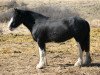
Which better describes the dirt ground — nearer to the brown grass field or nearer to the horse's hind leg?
the brown grass field

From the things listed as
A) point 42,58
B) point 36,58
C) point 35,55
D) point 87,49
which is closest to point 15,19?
point 42,58

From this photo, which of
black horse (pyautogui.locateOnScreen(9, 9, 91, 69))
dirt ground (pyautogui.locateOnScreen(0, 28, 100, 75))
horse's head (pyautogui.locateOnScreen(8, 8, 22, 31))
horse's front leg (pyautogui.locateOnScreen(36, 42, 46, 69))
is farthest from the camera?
horse's head (pyautogui.locateOnScreen(8, 8, 22, 31))

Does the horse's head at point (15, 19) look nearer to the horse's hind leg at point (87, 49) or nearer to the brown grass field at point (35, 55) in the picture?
the brown grass field at point (35, 55)

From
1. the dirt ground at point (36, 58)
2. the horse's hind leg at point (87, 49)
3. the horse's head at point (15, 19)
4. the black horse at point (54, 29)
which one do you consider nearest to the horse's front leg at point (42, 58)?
the black horse at point (54, 29)

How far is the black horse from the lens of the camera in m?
11.2

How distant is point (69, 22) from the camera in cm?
1123

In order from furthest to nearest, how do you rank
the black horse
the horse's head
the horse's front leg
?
1. the horse's head
2. the horse's front leg
3. the black horse

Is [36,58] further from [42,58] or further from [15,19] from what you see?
[15,19]

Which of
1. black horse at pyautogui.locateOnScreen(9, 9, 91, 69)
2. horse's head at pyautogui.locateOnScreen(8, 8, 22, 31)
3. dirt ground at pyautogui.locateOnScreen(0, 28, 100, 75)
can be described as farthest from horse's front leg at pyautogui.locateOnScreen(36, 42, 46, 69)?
horse's head at pyautogui.locateOnScreen(8, 8, 22, 31)

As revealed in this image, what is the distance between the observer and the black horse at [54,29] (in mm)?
11203

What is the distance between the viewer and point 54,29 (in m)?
Answer: 11.4

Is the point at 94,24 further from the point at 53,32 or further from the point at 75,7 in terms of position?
the point at 53,32

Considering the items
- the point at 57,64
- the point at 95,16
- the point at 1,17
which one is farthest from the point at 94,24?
the point at 57,64

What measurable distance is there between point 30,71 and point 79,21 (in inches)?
77.9
